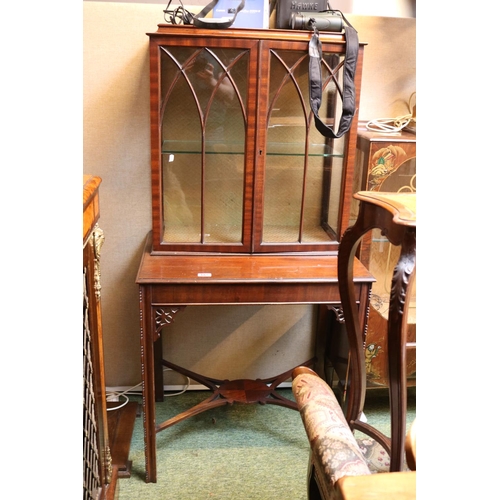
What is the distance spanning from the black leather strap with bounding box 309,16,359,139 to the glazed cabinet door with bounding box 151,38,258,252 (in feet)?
0.60

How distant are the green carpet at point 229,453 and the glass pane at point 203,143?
2.44 feet

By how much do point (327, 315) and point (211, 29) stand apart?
120 cm

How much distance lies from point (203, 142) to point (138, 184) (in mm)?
374

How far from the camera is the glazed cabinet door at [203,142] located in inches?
65.4

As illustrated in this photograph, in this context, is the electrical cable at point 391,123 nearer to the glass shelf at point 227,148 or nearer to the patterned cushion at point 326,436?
the glass shelf at point 227,148

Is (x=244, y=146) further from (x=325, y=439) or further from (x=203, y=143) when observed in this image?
(x=325, y=439)

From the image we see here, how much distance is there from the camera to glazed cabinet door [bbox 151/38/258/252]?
1.66 metres

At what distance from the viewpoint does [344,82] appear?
1.70 metres

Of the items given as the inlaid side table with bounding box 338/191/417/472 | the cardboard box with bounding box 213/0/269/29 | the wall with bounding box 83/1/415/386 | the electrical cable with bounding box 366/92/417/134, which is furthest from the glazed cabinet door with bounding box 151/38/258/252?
the inlaid side table with bounding box 338/191/417/472

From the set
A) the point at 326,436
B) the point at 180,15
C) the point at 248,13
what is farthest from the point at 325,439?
the point at 180,15

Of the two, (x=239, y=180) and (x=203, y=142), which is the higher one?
(x=203, y=142)
